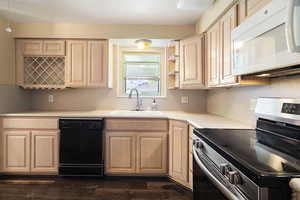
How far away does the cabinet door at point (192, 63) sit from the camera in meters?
2.76

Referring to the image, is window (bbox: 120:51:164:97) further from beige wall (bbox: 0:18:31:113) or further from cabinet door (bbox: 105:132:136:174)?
beige wall (bbox: 0:18:31:113)

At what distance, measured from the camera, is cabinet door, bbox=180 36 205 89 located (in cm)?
276

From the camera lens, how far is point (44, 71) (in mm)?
3303

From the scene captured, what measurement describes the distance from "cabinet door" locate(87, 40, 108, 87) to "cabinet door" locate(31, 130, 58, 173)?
910 millimetres

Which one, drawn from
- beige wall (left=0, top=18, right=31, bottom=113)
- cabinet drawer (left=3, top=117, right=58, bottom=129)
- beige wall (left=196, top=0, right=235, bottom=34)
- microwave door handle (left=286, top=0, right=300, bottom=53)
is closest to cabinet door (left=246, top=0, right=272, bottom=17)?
beige wall (left=196, top=0, right=235, bottom=34)

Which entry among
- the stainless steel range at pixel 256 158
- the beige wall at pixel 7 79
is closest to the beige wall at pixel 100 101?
the beige wall at pixel 7 79

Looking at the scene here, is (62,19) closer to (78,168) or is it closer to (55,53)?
(55,53)

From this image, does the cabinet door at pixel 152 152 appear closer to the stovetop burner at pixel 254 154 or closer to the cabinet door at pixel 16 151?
the stovetop burner at pixel 254 154

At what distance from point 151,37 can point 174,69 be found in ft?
1.99

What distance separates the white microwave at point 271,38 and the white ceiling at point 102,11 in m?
1.10

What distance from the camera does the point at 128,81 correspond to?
3650 millimetres

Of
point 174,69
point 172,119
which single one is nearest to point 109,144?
point 172,119

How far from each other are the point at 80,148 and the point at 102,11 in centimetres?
181

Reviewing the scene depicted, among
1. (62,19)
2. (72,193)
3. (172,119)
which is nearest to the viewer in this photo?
(72,193)
